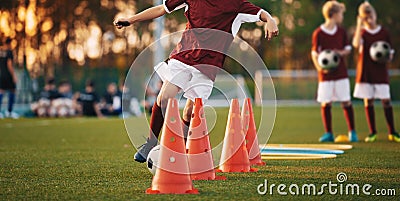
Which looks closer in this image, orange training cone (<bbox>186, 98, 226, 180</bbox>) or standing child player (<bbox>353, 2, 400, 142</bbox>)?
orange training cone (<bbox>186, 98, 226, 180</bbox>)

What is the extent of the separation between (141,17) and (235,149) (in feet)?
4.91

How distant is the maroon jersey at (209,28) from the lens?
719 cm

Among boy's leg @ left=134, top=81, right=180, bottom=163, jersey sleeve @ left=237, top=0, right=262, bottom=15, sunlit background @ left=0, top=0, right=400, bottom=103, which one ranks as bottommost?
boy's leg @ left=134, top=81, right=180, bottom=163

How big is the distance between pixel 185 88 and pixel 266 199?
1847mm

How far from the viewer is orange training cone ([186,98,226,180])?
6828mm

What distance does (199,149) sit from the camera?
6.93 metres

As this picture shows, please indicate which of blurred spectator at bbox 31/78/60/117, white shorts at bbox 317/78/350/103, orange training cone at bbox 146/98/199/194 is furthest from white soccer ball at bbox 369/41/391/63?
blurred spectator at bbox 31/78/60/117

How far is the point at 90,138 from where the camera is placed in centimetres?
1306

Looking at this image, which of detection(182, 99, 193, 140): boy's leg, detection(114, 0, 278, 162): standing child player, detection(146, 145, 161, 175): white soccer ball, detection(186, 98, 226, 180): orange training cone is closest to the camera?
detection(146, 145, 161, 175): white soccer ball

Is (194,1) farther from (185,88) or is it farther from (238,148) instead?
(238,148)

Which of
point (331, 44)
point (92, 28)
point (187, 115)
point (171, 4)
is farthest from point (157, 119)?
point (92, 28)

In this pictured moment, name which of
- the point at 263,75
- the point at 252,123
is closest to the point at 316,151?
the point at 252,123

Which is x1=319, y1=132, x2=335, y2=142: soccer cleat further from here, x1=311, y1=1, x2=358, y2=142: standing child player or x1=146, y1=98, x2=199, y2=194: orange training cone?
x1=146, y1=98, x2=199, y2=194: orange training cone

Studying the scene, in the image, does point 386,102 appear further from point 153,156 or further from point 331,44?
point 153,156
